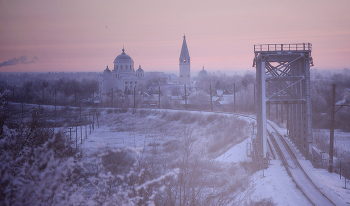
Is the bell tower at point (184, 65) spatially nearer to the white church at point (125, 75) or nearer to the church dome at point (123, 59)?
the white church at point (125, 75)

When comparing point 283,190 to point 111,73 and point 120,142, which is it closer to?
point 120,142

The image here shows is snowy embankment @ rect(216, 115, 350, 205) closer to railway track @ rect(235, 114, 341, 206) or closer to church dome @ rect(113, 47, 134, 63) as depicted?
railway track @ rect(235, 114, 341, 206)

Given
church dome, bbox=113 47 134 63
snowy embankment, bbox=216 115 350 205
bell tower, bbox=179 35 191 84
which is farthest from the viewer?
bell tower, bbox=179 35 191 84

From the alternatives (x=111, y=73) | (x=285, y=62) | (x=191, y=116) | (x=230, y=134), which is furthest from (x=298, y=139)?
(x=111, y=73)

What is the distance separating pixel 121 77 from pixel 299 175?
7582 cm

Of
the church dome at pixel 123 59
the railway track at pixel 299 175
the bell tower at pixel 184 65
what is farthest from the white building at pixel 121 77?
the railway track at pixel 299 175

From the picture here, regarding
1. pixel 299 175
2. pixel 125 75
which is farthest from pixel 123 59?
pixel 299 175

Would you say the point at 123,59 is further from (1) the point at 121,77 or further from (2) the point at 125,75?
(1) the point at 121,77

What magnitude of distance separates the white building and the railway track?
204 ft

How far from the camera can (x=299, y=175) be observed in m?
13.3

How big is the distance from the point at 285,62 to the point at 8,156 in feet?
51.8

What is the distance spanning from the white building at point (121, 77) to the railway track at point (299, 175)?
204 ft

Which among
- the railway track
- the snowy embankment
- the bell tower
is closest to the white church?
the bell tower

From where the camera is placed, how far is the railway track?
34.6 ft
